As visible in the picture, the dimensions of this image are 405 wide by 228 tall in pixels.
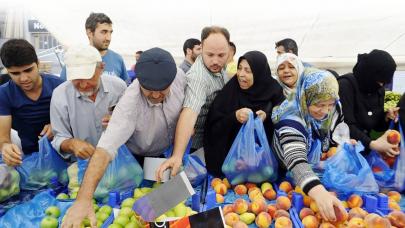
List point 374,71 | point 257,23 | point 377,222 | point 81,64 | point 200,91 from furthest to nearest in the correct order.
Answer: point 257,23, point 374,71, point 200,91, point 81,64, point 377,222

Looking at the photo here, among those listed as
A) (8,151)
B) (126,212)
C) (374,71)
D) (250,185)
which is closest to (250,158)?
(250,185)

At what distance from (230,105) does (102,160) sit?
2.71 feet

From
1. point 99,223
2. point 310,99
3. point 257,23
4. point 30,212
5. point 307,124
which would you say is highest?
point 257,23

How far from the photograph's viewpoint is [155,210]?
135cm

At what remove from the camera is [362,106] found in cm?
238

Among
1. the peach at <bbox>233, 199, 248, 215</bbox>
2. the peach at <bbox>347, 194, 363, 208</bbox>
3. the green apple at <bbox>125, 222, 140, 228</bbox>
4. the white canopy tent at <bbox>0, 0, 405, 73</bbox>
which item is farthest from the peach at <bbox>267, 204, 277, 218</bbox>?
the white canopy tent at <bbox>0, 0, 405, 73</bbox>

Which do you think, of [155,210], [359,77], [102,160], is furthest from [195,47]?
[155,210]

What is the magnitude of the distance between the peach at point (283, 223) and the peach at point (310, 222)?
0.06m

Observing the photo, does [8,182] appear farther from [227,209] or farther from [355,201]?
[355,201]

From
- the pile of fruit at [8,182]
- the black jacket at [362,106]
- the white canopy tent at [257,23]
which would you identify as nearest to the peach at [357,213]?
the black jacket at [362,106]

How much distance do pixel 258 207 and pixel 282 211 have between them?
0.37 feet

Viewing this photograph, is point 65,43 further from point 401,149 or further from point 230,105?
point 401,149

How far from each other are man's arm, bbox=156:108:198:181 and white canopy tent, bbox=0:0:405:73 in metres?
5.58

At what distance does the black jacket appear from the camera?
2336 millimetres
